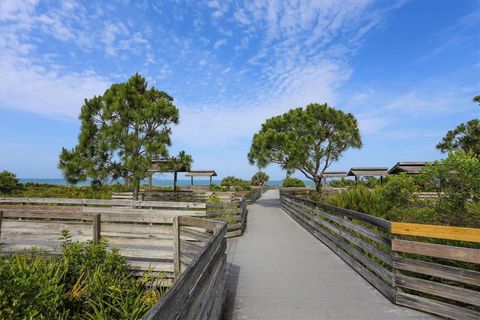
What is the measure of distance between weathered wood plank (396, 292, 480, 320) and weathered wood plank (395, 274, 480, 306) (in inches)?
6.1

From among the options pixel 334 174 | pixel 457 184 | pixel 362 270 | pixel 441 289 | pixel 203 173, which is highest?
pixel 334 174

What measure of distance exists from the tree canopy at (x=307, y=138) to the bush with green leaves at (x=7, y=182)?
19534 millimetres

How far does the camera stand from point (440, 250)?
153 inches

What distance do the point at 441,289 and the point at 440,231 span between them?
75 centimetres

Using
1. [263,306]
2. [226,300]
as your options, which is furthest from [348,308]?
[226,300]

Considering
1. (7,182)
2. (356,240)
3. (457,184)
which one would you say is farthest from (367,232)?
(7,182)

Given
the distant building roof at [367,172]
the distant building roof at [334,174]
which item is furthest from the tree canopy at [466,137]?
the distant building roof at [334,174]

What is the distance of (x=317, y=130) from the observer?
2553 cm

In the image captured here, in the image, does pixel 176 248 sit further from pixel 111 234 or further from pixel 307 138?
pixel 307 138

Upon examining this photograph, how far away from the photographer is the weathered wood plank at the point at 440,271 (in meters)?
3.60

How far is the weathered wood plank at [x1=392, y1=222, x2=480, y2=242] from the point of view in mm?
3746

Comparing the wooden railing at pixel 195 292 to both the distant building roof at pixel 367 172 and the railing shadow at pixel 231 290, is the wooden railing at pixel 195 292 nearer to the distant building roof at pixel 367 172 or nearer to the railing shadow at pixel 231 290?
the railing shadow at pixel 231 290

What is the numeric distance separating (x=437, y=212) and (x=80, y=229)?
7.48 metres

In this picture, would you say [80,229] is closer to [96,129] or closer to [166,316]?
[166,316]
